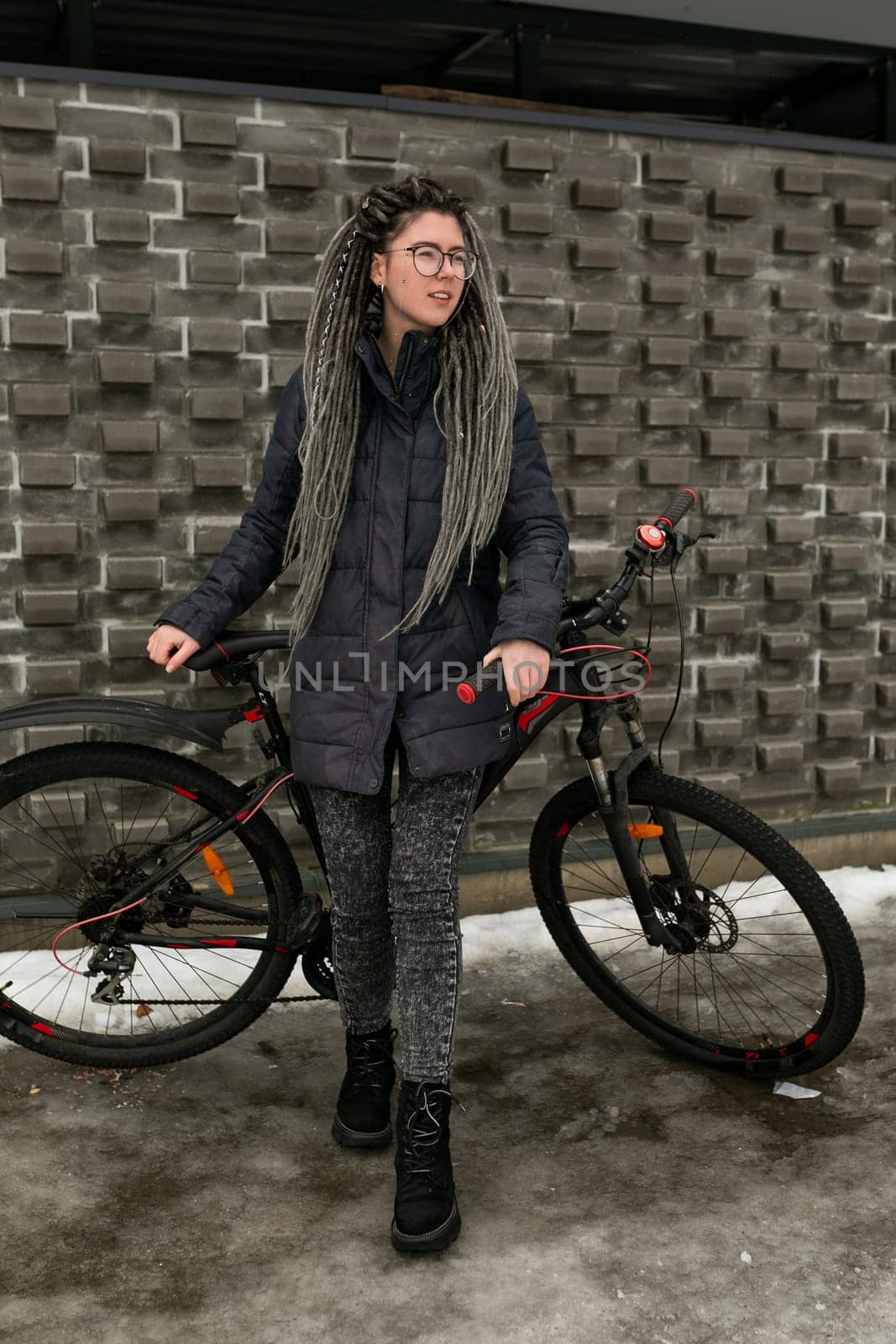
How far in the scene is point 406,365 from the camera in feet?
9.13

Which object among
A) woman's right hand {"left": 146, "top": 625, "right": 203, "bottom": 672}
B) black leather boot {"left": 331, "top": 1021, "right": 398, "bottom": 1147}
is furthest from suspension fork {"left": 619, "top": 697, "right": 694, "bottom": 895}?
woman's right hand {"left": 146, "top": 625, "right": 203, "bottom": 672}

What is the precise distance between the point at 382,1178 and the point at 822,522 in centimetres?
296

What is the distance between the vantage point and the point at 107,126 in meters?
3.83

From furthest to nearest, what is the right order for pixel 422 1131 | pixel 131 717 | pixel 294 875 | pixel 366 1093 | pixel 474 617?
pixel 294 875 → pixel 131 717 → pixel 366 1093 → pixel 474 617 → pixel 422 1131

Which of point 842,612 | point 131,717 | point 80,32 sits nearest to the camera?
point 131,717

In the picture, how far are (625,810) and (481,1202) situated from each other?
1006mm

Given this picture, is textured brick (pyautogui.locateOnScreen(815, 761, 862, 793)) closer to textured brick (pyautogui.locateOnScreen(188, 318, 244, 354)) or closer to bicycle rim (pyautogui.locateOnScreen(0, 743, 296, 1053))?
bicycle rim (pyautogui.locateOnScreen(0, 743, 296, 1053))

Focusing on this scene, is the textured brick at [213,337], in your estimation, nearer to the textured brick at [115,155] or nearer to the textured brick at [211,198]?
the textured brick at [211,198]

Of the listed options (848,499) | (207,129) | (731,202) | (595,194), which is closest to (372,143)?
(207,129)

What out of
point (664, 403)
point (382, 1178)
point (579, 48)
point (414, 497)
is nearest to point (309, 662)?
point (414, 497)

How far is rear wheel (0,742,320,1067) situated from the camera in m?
3.30

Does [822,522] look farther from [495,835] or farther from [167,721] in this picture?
[167,721]

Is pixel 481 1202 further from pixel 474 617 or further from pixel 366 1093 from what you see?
pixel 474 617

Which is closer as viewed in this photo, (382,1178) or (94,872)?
(382,1178)
